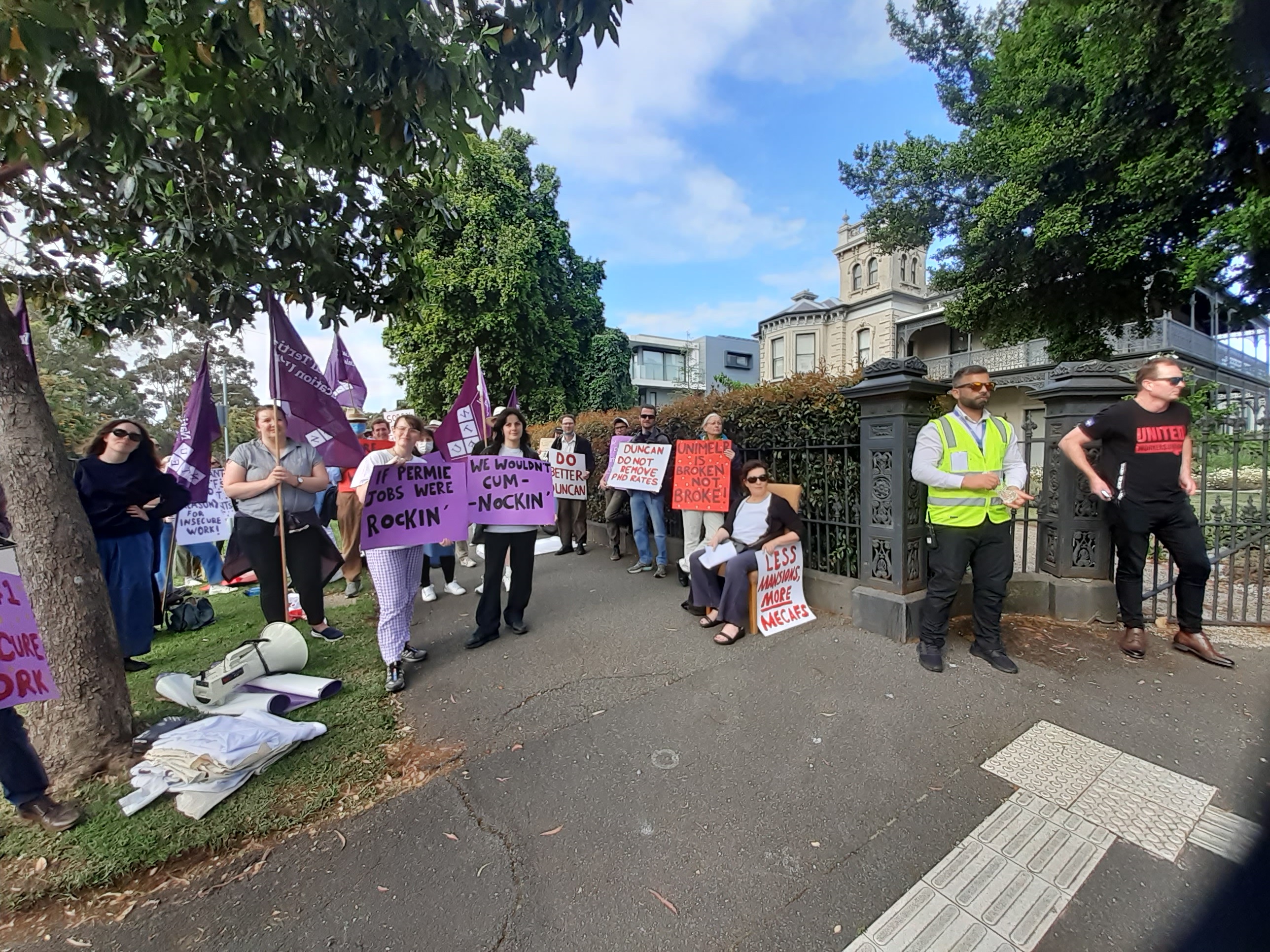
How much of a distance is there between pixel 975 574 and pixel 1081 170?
12.2 metres

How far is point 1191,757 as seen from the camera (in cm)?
274

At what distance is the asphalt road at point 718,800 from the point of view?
1.96 meters

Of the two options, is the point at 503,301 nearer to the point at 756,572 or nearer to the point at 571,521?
the point at 571,521

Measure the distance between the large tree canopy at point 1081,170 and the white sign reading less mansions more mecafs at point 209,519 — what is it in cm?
1054

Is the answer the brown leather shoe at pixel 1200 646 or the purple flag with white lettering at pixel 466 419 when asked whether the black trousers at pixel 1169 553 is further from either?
the purple flag with white lettering at pixel 466 419

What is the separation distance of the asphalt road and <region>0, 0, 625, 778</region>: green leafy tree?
161cm

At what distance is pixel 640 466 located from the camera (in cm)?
664

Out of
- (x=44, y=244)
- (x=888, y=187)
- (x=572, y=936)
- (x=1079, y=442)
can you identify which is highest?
(x=888, y=187)

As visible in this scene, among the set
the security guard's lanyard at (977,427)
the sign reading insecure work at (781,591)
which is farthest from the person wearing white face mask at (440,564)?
the security guard's lanyard at (977,427)

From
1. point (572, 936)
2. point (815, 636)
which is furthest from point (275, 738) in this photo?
point (815, 636)

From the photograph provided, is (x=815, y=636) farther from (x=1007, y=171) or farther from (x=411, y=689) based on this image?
(x=1007, y=171)

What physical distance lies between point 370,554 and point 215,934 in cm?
230

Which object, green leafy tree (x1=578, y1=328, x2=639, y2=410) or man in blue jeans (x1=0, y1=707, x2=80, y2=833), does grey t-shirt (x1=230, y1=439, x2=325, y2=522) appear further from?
green leafy tree (x1=578, y1=328, x2=639, y2=410)

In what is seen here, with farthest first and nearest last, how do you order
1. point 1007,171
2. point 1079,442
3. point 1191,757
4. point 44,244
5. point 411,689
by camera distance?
point 1007,171 < point 44,244 < point 1079,442 < point 411,689 < point 1191,757
